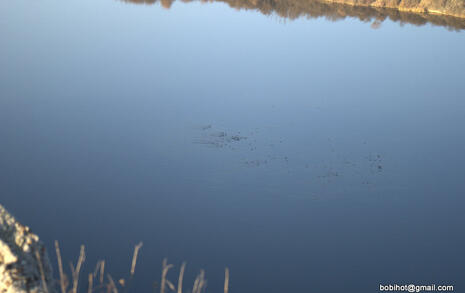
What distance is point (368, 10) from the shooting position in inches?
521

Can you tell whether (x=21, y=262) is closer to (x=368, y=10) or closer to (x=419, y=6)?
(x=368, y=10)

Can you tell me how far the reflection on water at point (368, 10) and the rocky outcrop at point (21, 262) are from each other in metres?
10.7

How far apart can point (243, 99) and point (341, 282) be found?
365 centimetres

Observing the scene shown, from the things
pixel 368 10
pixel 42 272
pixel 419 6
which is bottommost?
pixel 42 272

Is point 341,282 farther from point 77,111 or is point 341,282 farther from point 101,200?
point 77,111

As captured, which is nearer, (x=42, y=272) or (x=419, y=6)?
(x=42, y=272)

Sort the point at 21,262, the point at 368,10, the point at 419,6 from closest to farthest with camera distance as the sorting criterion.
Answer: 1. the point at 21,262
2. the point at 368,10
3. the point at 419,6

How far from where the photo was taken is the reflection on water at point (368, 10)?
12188mm

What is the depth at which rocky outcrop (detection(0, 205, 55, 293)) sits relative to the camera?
1.65m

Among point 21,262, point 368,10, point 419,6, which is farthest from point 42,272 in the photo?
point 419,6

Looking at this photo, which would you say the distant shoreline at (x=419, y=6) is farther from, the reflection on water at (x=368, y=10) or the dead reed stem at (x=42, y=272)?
the dead reed stem at (x=42, y=272)

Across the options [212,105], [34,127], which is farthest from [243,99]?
[34,127]

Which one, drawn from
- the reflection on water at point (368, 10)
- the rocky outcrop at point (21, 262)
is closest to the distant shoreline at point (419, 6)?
the reflection on water at point (368, 10)

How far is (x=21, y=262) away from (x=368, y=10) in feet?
41.9
